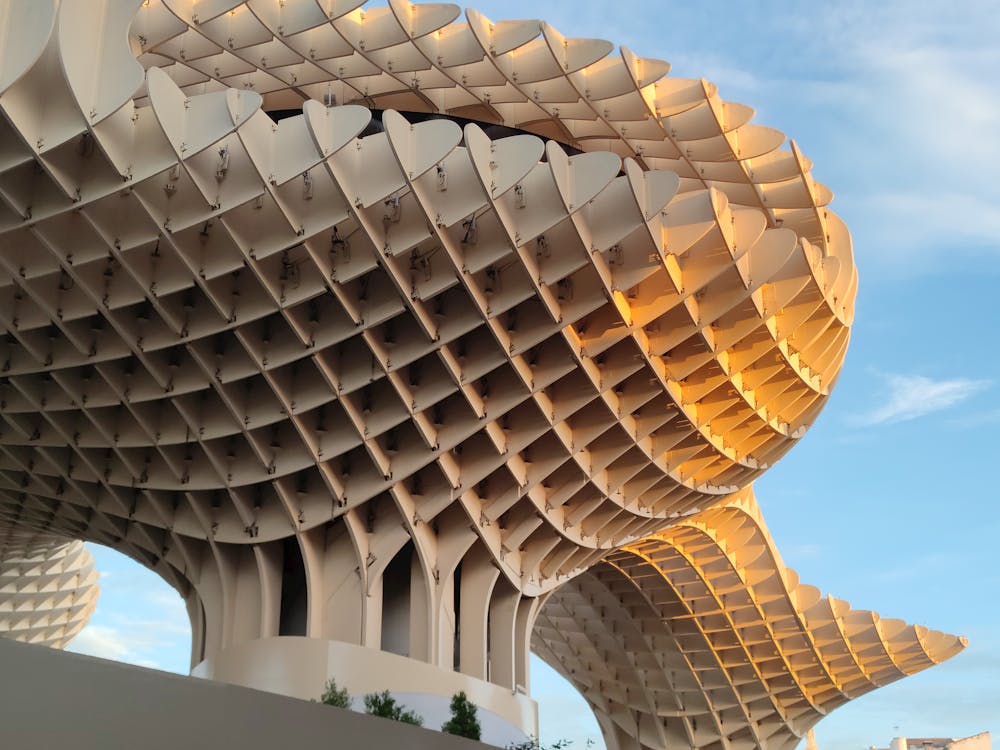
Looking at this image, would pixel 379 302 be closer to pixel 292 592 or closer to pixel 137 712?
pixel 292 592

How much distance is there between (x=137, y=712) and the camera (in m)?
8.70

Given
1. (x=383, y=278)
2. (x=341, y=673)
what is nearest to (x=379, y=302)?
(x=383, y=278)

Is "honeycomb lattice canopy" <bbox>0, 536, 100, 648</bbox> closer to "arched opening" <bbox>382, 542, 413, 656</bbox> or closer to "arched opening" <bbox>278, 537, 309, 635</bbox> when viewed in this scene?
"arched opening" <bbox>278, 537, 309, 635</bbox>

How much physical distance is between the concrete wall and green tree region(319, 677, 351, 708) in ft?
32.1

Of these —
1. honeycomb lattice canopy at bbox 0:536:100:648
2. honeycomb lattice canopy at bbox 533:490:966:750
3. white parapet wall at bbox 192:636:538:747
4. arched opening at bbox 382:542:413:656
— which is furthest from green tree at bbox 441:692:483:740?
honeycomb lattice canopy at bbox 0:536:100:648

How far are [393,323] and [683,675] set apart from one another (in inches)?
1215

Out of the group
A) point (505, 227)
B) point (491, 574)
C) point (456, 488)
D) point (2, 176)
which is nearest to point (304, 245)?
point (505, 227)

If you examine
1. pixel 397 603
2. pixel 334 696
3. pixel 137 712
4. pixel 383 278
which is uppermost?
pixel 383 278

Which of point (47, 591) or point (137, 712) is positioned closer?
point (137, 712)

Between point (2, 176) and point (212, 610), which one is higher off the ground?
point (2, 176)

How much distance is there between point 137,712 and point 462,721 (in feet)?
45.7

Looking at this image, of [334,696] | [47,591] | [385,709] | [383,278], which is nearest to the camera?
[385,709]

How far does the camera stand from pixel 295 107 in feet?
95.7

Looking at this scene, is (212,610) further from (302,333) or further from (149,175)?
(149,175)
